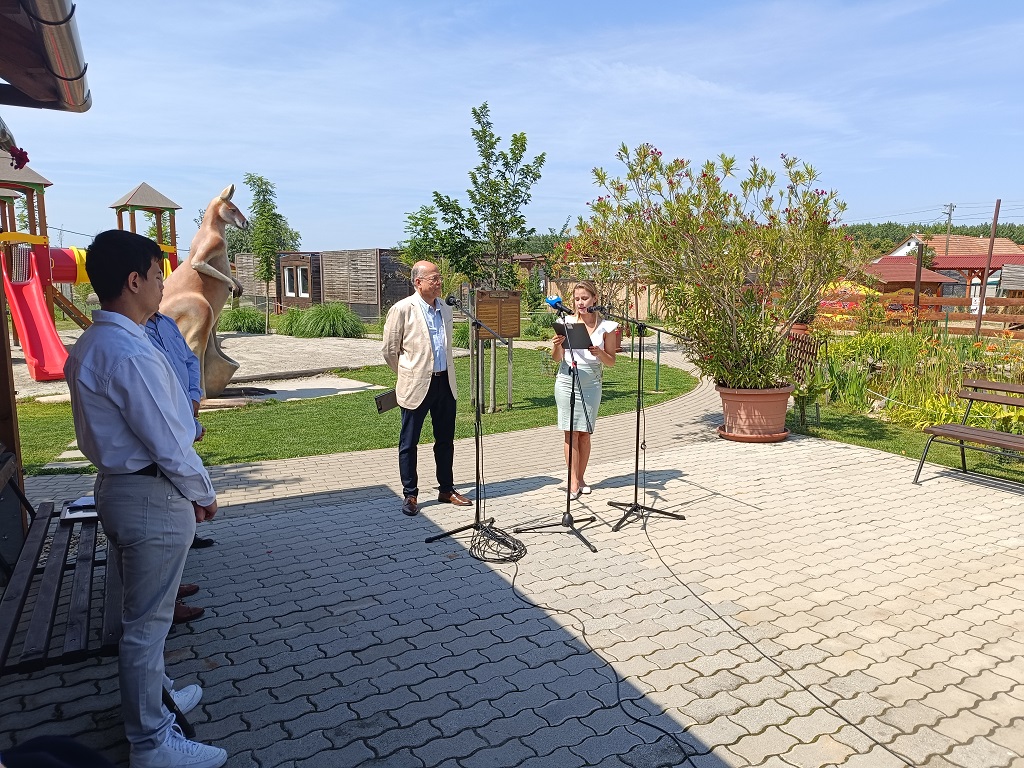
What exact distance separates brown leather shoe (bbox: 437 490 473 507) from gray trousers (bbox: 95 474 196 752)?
345 cm

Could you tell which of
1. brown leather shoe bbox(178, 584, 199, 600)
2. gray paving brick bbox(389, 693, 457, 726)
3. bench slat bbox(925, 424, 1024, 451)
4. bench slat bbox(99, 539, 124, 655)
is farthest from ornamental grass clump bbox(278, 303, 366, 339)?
gray paving brick bbox(389, 693, 457, 726)

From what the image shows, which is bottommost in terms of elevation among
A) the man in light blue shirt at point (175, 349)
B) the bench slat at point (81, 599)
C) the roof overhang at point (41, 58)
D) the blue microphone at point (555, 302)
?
the bench slat at point (81, 599)

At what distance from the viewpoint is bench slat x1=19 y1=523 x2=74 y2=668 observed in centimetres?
272

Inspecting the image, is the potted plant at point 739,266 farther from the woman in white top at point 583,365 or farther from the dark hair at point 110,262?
the dark hair at point 110,262

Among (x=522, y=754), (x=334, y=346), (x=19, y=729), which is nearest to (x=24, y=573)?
(x=19, y=729)

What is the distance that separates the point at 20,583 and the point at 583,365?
12.7 ft

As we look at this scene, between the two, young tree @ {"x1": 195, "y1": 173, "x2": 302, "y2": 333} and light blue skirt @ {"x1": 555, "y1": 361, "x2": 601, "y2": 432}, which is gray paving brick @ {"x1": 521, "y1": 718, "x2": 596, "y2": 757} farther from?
young tree @ {"x1": 195, "y1": 173, "x2": 302, "y2": 333}

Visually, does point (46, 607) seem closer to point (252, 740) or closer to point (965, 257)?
point (252, 740)

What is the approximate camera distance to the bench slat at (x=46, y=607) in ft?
8.92

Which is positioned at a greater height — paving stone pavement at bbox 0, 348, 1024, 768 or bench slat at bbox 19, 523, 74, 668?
bench slat at bbox 19, 523, 74, 668

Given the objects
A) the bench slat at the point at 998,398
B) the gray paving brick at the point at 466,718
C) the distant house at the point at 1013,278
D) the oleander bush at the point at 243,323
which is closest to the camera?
the gray paving brick at the point at 466,718

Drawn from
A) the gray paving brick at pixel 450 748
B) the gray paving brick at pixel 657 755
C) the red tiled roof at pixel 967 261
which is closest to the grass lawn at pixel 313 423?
the gray paving brick at pixel 450 748

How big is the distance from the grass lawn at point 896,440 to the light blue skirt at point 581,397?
3371 millimetres

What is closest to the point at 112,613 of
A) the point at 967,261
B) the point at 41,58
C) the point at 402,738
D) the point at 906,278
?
the point at 402,738
